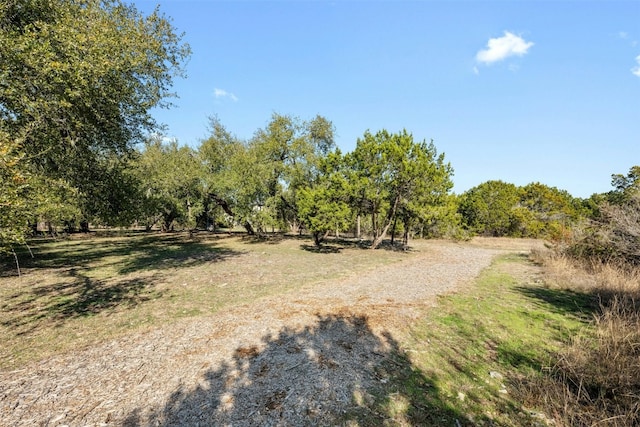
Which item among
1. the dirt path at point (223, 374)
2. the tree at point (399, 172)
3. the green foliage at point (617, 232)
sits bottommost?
the dirt path at point (223, 374)

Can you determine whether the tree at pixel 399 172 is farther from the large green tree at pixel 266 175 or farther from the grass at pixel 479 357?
the grass at pixel 479 357

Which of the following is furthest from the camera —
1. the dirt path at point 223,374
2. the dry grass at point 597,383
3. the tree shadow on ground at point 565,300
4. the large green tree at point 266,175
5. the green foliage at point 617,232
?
the large green tree at point 266,175

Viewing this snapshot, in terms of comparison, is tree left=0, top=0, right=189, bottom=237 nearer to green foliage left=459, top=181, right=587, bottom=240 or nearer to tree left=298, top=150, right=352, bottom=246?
tree left=298, top=150, right=352, bottom=246

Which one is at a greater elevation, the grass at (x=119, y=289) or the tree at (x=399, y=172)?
the tree at (x=399, y=172)

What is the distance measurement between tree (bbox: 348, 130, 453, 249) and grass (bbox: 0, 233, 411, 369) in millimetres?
5102

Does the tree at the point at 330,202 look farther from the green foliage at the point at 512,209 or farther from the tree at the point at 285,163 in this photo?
the green foliage at the point at 512,209

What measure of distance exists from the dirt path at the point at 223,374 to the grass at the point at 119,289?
984mm

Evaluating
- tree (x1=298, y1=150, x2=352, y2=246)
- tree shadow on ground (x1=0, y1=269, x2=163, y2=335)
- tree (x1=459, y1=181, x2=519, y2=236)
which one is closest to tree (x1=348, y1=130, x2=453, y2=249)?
tree (x1=298, y1=150, x2=352, y2=246)

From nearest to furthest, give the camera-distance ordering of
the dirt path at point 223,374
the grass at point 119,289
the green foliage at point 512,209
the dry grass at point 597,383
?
the dry grass at point 597,383
the dirt path at point 223,374
the grass at point 119,289
the green foliage at point 512,209

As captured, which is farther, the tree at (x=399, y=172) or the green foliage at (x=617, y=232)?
the tree at (x=399, y=172)

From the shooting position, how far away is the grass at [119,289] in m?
6.66

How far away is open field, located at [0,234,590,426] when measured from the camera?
406 centimetres

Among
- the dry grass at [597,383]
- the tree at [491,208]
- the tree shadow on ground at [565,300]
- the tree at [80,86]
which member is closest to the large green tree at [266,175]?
the tree at [80,86]

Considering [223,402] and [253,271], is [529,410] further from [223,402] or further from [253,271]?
[253,271]
